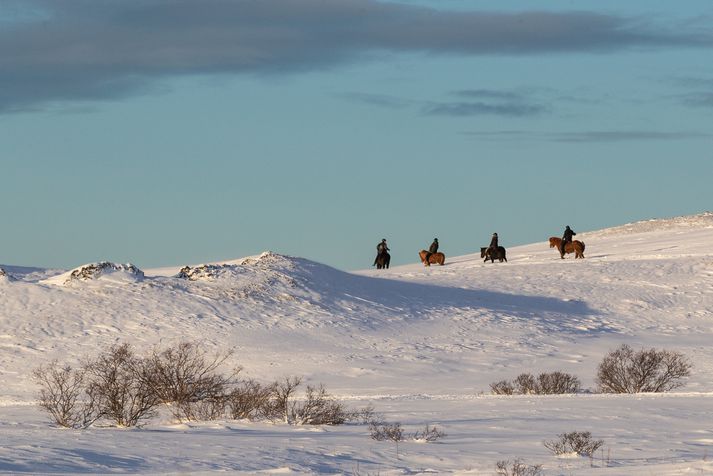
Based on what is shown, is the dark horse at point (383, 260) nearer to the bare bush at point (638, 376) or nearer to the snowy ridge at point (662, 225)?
the bare bush at point (638, 376)

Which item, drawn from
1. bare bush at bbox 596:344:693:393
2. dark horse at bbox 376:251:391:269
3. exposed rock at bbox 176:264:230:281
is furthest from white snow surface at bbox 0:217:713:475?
dark horse at bbox 376:251:391:269

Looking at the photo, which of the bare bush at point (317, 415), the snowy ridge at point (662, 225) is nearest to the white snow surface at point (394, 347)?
the bare bush at point (317, 415)

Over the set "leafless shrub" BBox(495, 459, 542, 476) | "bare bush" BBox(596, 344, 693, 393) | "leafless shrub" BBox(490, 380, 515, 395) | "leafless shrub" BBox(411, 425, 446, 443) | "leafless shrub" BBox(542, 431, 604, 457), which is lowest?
"leafless shrub" BBox(495, 459, 542, 476)

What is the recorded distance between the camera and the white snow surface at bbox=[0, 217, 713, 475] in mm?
16078

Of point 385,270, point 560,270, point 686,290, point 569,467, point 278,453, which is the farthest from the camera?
point 385,270

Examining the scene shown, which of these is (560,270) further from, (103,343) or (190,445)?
(190,445)

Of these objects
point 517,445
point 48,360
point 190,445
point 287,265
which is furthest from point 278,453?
point 287,265

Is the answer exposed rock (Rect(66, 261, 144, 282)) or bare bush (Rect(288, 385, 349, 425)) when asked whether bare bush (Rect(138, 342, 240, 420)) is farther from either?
exposed rock (Rect(66, 261, 144, 282))

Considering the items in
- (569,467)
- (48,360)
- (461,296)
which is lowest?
(569,467)

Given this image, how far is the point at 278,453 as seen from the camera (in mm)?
16281

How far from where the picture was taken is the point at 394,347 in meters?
36.8

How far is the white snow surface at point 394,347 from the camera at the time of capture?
633 inches

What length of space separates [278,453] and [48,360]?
18886 millimetres

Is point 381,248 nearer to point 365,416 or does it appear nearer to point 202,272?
point 202,272
